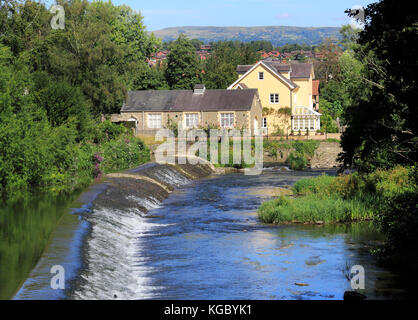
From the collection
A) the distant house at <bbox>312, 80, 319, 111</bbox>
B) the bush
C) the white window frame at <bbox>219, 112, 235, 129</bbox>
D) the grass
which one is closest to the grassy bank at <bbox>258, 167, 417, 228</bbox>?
the grass

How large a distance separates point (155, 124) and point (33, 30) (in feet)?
85.0

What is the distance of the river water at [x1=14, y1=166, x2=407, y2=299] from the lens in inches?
652

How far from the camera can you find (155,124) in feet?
239

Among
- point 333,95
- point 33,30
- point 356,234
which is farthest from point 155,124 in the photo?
point 356,234

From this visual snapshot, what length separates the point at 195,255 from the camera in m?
20.9

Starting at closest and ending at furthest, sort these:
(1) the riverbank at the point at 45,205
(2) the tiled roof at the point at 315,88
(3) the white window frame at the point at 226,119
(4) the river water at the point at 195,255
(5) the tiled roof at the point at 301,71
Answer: (4) the river water at the point at 195,255
(1) the riverbank at the point at 45,205
(3) the white window frame at the point at 226,119
(5) the tiled roof at the point at 301,71
(2) the tiled roof at the point at 315,88

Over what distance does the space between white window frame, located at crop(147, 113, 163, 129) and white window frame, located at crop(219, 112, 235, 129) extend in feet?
25.7

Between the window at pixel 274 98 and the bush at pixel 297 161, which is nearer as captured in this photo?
the bush at pixel 297 161

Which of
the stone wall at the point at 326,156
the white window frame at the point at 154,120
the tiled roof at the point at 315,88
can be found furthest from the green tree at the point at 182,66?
the stone wall at the point at 326,156

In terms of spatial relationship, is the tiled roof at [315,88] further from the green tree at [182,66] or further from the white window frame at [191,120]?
the white window frame at [191,120]

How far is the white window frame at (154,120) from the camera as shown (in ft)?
238

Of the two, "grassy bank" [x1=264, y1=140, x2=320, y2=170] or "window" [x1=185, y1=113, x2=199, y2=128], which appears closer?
"grassy bank" [x1=264, y1=140, x2=320, y2=170]

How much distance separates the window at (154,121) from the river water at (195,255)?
40.9 m

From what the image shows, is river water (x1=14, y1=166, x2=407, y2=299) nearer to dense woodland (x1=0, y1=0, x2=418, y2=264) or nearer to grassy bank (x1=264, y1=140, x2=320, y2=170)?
dense woodland (x1=0, y1=0, x2=418, y2=264)
